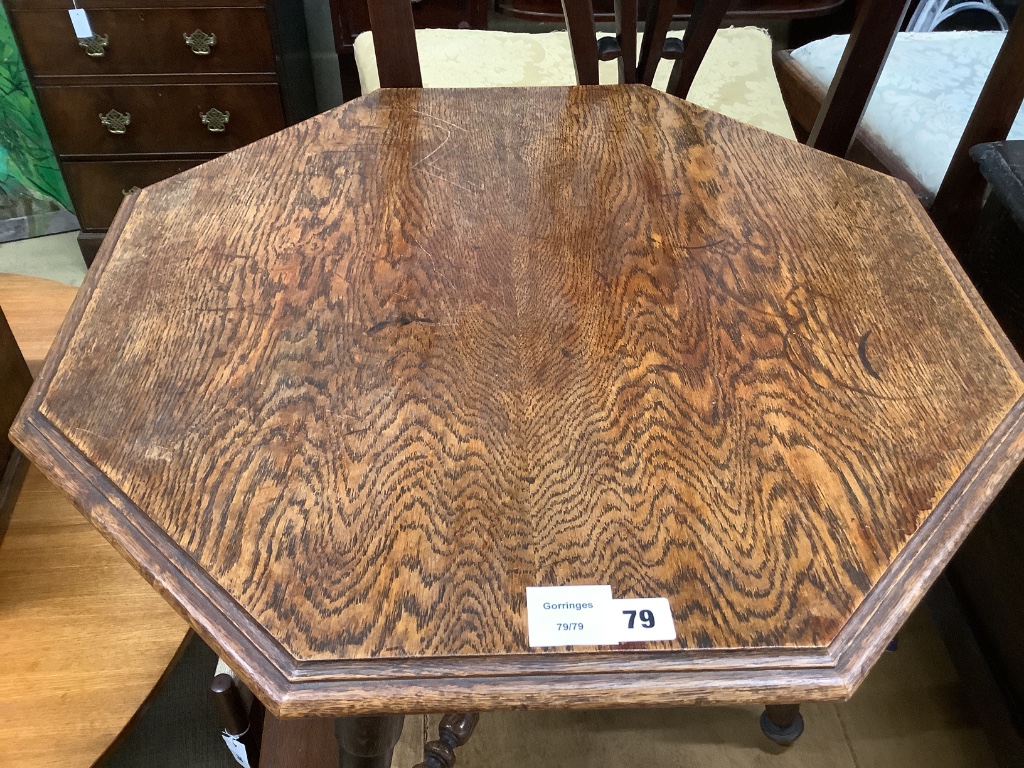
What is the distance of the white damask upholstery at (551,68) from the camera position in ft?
4.50

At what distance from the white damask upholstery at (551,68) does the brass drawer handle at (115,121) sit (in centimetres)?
48

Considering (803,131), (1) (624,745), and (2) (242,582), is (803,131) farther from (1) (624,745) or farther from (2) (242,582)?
(2) (242,582)

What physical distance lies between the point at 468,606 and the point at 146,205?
512 millimetres

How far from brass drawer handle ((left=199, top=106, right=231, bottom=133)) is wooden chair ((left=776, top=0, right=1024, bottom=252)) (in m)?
1.09

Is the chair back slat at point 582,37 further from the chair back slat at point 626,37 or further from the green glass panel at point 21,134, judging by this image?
the green glass panel at point 21,134

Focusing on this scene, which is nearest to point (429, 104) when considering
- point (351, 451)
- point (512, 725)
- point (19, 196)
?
point (351, 451)

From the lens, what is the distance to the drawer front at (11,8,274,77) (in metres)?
1.44

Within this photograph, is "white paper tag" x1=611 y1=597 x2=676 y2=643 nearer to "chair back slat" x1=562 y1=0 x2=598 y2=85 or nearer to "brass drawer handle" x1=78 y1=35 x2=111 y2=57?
"chair back slat" x1=562 y1=0 x2=598 y2=85

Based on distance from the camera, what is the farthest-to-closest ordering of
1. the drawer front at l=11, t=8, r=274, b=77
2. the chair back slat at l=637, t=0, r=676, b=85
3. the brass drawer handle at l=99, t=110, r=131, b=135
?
the brass drawer handle at l=99, t=110, r=131, b=135 < the drawer front at l=11, t=8, r=274, b=77 < the chair back slat at l=637, t=0, r=676, b=85

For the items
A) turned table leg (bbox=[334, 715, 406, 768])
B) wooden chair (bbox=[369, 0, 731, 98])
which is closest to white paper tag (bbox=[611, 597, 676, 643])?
turned table leg (bbox=[334, 715, 406, 768])

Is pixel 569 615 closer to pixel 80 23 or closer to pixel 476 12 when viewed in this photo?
pixel 80 23

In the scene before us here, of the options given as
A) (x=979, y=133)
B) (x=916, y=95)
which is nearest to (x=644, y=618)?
(x=979, y=133)

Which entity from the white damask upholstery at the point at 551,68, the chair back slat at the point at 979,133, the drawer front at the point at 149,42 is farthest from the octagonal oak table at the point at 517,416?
the drawer front at the point at 149,42

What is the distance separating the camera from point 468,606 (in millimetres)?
472
